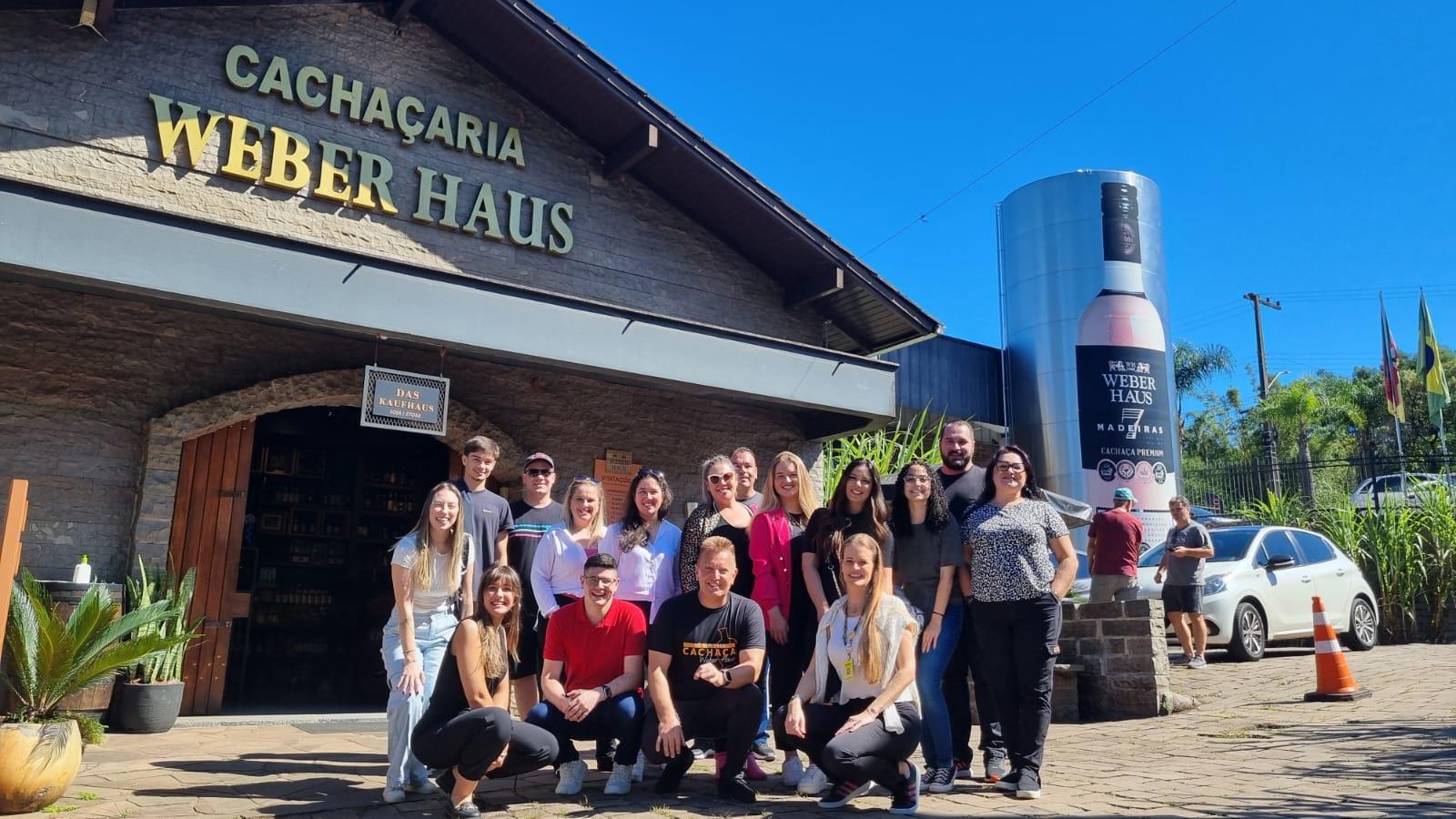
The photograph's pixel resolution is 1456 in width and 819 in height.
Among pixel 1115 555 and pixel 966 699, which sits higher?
pixel 1115 555

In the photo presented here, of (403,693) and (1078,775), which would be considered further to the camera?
(1078,775)

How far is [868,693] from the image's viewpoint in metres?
4.61

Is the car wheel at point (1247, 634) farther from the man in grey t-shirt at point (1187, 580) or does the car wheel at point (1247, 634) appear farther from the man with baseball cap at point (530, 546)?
the man with baseball cap at point (530, 546)

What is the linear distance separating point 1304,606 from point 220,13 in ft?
38.5

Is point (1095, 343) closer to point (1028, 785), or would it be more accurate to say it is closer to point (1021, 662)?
point (1021, 662)

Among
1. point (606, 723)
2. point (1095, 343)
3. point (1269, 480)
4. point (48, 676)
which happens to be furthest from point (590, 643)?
point (1269, 480)

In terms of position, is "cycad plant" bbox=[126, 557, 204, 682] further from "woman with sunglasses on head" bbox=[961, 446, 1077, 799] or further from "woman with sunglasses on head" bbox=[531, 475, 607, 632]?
"woman with sunglasses on head" bbox=[961, 446, 1077, 799]

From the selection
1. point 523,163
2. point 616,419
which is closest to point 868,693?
point 616,419

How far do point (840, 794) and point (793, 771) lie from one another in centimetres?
55

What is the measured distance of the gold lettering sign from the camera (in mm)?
7852

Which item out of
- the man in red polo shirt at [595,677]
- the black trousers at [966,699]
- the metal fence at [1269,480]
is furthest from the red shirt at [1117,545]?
the metal fence at [1269,480]

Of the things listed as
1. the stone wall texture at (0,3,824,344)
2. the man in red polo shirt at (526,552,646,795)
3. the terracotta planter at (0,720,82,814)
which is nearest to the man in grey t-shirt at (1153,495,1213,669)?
the stone wall texture at (0,3,824,344)

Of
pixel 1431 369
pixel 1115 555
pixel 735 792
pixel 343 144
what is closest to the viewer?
pixel 735 792

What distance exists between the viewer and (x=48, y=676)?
4.78m
